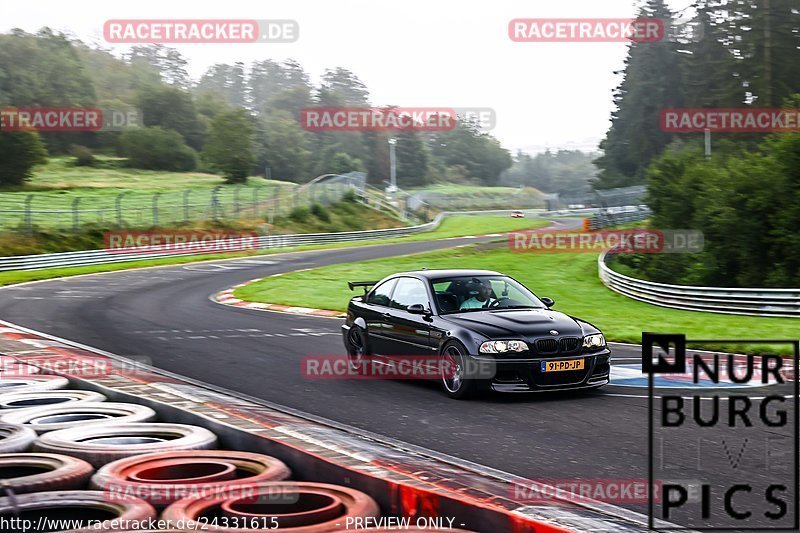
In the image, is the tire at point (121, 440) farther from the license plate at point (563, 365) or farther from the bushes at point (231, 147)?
the bushes at point (231, 147)

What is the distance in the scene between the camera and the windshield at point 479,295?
435 inches

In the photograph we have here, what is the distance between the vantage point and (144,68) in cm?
18625

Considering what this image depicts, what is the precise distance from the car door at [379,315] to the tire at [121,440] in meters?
4.72

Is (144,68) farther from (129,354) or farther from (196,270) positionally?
(129,354)

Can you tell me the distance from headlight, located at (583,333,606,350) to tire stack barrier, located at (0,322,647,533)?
10.4 ft

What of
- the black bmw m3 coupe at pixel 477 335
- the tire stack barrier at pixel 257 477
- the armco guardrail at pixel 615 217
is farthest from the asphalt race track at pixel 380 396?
the armco guardrail at pixel 615 217

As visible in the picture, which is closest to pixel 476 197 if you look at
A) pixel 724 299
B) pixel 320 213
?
pixel 320 213

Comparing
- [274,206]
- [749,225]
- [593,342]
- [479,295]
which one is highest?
[274,206]

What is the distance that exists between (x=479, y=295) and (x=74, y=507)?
6.82 meters

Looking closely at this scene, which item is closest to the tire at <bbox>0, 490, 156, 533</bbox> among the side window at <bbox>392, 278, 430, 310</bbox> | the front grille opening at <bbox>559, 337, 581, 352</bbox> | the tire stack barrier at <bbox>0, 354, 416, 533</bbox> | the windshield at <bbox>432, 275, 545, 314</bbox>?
the tire stack barrier at <bbox>0, 354, 416, 533</bbox>

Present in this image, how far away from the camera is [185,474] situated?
235 inches

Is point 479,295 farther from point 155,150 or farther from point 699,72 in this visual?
point 155,150

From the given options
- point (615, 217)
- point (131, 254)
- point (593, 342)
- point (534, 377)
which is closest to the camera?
point (534, 377)

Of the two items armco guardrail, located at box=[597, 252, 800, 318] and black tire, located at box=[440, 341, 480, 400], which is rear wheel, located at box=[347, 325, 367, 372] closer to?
black tire, located at box=[440, 341, 480, 400]
